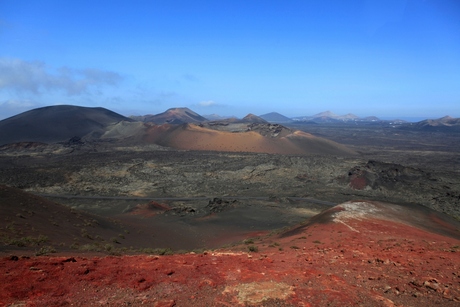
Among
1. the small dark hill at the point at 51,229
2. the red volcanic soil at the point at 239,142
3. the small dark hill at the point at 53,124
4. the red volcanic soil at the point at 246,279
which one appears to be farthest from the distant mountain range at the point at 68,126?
the red volcanic soil at the point at 246,279

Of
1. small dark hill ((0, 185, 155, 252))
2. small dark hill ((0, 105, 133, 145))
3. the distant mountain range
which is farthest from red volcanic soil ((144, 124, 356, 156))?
small dark hill ((0, 185, 155, 252))

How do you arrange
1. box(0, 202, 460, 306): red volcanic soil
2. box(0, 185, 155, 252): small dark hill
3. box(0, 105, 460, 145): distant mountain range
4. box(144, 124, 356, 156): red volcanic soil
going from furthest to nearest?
box(0, 105, 460, 145): distant mountain range < box(144, 124, 356, 156): red volcanic soil < box(0, 185, 155, 252): small dark hill < box(0, 202, 460, 306): red volcanic soil

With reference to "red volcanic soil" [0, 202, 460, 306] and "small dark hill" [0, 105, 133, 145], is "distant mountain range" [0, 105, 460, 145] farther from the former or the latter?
"red volcanic soil" [0, 202, 460, 306]

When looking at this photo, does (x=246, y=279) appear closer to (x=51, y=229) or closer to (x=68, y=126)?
(x=51, y=229)

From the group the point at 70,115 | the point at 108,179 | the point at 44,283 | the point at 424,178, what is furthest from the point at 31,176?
the point at 70,115

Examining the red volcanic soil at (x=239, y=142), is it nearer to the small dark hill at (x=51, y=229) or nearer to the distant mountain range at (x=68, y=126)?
the distant mountain range at (x=68, y=126)

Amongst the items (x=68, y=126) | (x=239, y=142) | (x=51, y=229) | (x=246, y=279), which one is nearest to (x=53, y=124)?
(x=68, y=126)
